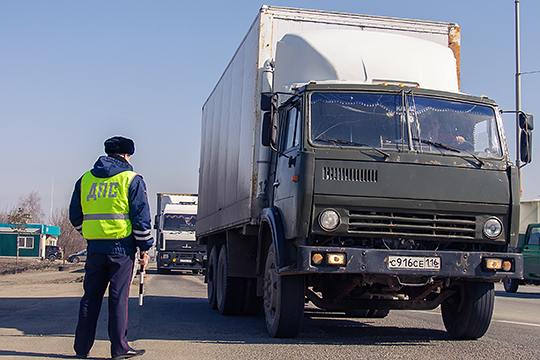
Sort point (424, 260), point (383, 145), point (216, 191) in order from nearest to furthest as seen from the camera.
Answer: point (424, 260)
point (383, 145)
point (216, 191)

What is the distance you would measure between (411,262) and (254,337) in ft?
6.93

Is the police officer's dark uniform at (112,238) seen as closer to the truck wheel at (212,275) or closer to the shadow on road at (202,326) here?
the shadow on road at (202,326)

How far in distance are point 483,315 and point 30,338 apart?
4.93 m


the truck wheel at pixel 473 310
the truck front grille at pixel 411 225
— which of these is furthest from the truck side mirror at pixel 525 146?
the truck wheel at pixel 473 310

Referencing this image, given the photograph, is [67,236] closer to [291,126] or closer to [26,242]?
[26,242]

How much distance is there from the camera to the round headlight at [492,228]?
254 inches

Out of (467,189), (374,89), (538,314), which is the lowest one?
(538,314)

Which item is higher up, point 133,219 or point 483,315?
point 133,219

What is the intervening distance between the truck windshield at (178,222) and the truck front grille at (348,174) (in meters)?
22.3

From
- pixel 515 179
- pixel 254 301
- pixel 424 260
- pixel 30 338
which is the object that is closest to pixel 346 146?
pixel 424 260

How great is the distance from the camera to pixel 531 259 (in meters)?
18.9

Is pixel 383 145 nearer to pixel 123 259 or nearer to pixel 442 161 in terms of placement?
pixel 442 161

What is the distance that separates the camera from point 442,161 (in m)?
6.50

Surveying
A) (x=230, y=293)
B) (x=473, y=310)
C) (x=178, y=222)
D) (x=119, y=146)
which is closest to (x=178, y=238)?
(x=178, y=222)
